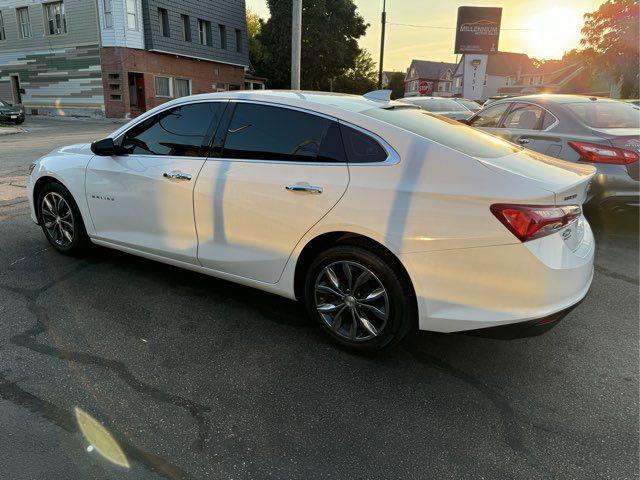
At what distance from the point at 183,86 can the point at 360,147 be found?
105 feet

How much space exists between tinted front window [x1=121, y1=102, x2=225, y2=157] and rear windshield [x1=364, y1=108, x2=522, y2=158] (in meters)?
1.26

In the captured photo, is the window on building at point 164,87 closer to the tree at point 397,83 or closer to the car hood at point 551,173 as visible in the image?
the car hood at point 551,173

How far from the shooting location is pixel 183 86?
31.8m

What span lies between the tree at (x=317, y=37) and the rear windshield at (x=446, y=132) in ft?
123

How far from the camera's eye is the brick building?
88.5 ft

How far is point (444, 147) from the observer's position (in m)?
2.76

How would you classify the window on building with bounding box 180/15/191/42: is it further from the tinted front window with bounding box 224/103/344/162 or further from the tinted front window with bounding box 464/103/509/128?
the tinted front window with bounding box 224/103/344/162

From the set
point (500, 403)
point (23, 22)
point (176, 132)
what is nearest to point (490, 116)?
point (176, 132)

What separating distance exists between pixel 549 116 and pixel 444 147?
3.94 meters

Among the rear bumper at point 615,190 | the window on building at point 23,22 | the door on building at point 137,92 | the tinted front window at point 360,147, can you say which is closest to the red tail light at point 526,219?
the tinted front window at point 360,147

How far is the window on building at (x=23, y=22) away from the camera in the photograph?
97.1ft

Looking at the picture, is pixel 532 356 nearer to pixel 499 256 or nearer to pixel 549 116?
pixel 499 256

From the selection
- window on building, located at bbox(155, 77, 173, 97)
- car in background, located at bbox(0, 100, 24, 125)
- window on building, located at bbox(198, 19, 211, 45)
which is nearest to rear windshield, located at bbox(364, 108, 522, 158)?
car in background, located at bbox(0, 100, 24, 125)

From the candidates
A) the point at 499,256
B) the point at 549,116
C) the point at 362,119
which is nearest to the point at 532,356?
the point at 499,256
